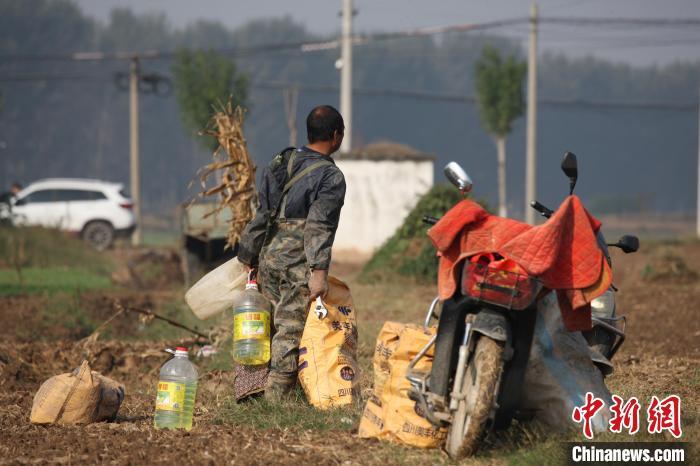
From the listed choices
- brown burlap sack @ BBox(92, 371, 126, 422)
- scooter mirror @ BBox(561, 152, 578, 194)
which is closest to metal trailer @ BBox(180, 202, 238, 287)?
brown burlap sack @ BBox(92, 371, 126, 422)

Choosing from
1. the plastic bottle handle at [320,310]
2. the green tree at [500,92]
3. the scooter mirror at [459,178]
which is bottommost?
the plastic bottle handle at [320,310]

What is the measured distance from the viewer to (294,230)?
763 cm

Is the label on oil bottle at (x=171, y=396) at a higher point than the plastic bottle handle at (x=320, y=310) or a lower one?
lower

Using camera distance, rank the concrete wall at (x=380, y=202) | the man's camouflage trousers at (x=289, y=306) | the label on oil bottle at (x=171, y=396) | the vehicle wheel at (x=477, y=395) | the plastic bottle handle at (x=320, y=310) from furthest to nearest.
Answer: the concrete wall at (x=380, y=202), the man's camouflage trousers at (x=289, y=306), the plastic bottle handle at (x=320, y=310), the label on oil bottle at (x=171, y=396), the vehicle wheel at (x=477, y=395)

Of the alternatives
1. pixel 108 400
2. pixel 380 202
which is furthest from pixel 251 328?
pixel 380 202

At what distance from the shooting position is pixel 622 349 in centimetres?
1137

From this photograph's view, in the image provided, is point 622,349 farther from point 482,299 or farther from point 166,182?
point 166,182

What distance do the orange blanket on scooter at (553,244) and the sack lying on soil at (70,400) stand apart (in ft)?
8.56

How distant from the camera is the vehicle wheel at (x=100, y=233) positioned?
33438 mm

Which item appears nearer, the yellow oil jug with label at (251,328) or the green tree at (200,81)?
the yellow oil jug with label at (251,328)

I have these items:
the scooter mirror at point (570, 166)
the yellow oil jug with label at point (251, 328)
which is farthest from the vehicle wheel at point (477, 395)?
the yellow oil jug with label at point (251, 328)

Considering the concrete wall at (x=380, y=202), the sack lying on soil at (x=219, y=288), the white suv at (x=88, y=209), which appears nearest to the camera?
the sack lying on soil at (x=219, y=288)

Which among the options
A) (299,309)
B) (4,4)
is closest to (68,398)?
(299,309)
